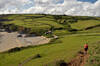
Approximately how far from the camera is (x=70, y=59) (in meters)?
22.5

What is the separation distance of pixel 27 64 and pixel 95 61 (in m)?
11.8

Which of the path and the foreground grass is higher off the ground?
the path

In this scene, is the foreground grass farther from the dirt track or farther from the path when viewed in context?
the dirt track

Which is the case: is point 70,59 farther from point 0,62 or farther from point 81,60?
point 0,62

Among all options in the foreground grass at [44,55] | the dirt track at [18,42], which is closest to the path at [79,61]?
the foreground grass at [44,55]

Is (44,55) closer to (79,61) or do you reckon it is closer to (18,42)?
(79,61)

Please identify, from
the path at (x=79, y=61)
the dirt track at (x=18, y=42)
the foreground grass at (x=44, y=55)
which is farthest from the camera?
the dirt track at (x=18, y=42)

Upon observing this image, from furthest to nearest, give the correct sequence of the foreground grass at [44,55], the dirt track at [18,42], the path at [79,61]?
the dirt track at [18,42] → the foreground grass at [44,55] → the path at [79,61]

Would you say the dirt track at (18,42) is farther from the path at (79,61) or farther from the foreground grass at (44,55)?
the path at (79,61)

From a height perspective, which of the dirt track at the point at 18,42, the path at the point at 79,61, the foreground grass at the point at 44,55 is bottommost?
the dirt track at the point at 18,42

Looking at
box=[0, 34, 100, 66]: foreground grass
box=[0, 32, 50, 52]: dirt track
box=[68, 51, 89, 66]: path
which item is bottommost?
box=[0, 32, 50, 52]: dirt track

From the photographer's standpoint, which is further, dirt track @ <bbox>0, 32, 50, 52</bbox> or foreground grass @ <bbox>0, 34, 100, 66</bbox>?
dirt track @ <bbox>0, 32, 50, 52</bbox>

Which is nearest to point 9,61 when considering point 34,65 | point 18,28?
point 34,65

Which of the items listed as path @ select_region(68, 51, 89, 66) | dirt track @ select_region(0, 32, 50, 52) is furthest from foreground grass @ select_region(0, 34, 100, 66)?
dirt track @ select_region(0, 32, 50, 52)
